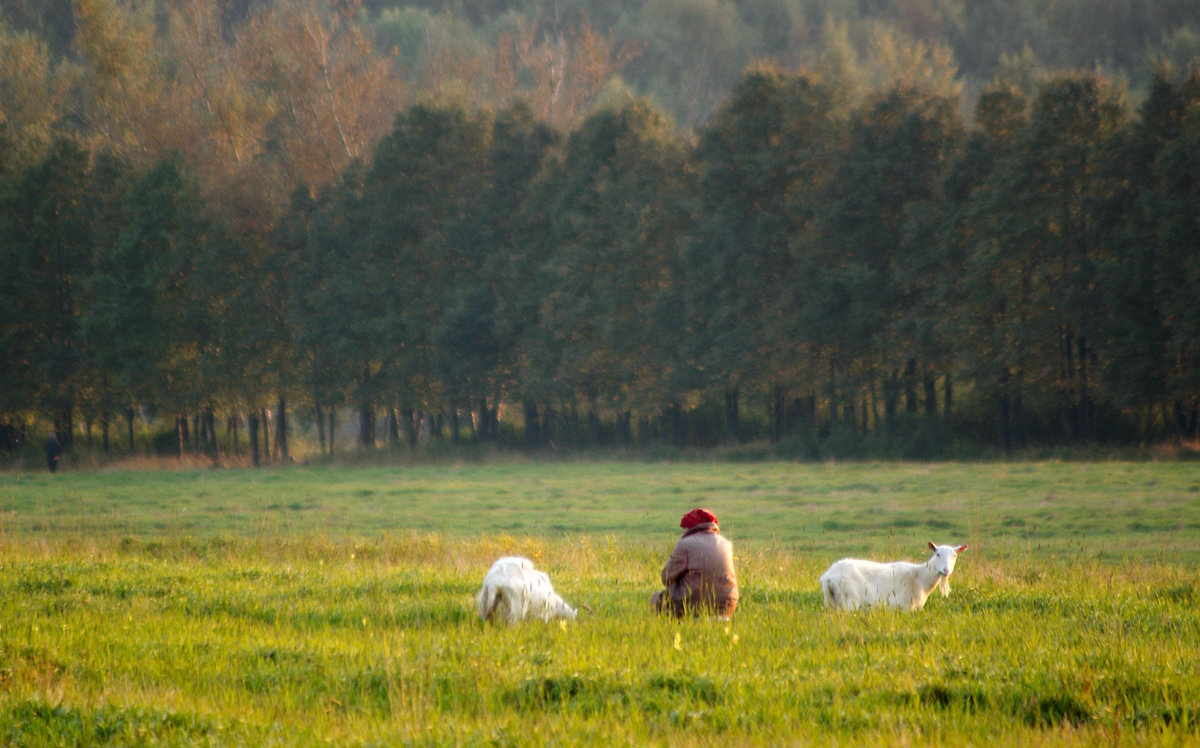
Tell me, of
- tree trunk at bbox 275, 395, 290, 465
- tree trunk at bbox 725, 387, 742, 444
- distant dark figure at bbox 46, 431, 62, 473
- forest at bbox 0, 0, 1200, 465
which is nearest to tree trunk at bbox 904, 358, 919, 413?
forest at bbox 0, 0, 1200, 465

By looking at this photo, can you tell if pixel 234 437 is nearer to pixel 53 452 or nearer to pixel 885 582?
pixel 53 452

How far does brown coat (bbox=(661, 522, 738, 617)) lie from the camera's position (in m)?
11.0

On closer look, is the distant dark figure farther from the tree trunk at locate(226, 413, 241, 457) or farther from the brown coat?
the brown coat

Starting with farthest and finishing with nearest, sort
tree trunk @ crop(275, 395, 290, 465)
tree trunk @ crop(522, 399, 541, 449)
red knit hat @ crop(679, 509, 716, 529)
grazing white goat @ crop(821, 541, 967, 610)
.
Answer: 1. tree trunk @ crop(275, 395, 290, 465)
2. tree trunk @ crop(522, 399, 541, 449)
3. grazing white goat @ crop(821, 541, 967, 610)
4. red knit hat @ crop(679, 509, 716, 529)

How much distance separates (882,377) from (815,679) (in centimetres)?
4205

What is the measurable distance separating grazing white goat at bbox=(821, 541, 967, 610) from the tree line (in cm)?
3198

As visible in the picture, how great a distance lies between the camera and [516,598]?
1095cm

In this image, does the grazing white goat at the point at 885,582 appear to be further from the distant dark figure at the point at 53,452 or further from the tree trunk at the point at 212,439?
the tree trunk at the point at 212,439

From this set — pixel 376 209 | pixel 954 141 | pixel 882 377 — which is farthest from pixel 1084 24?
pixel 376 209

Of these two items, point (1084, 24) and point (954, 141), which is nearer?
point (954, 141)

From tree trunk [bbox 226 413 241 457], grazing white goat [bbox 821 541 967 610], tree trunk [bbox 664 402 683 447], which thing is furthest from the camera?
tree trunk [bbox 226 413 241 457]

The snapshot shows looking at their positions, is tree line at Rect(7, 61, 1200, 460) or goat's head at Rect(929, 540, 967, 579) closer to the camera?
goat's head at Rect(929, 540, 967, 579)

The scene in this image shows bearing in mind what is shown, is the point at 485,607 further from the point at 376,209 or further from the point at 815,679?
the point at 376,209

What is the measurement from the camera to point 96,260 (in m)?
59.4
